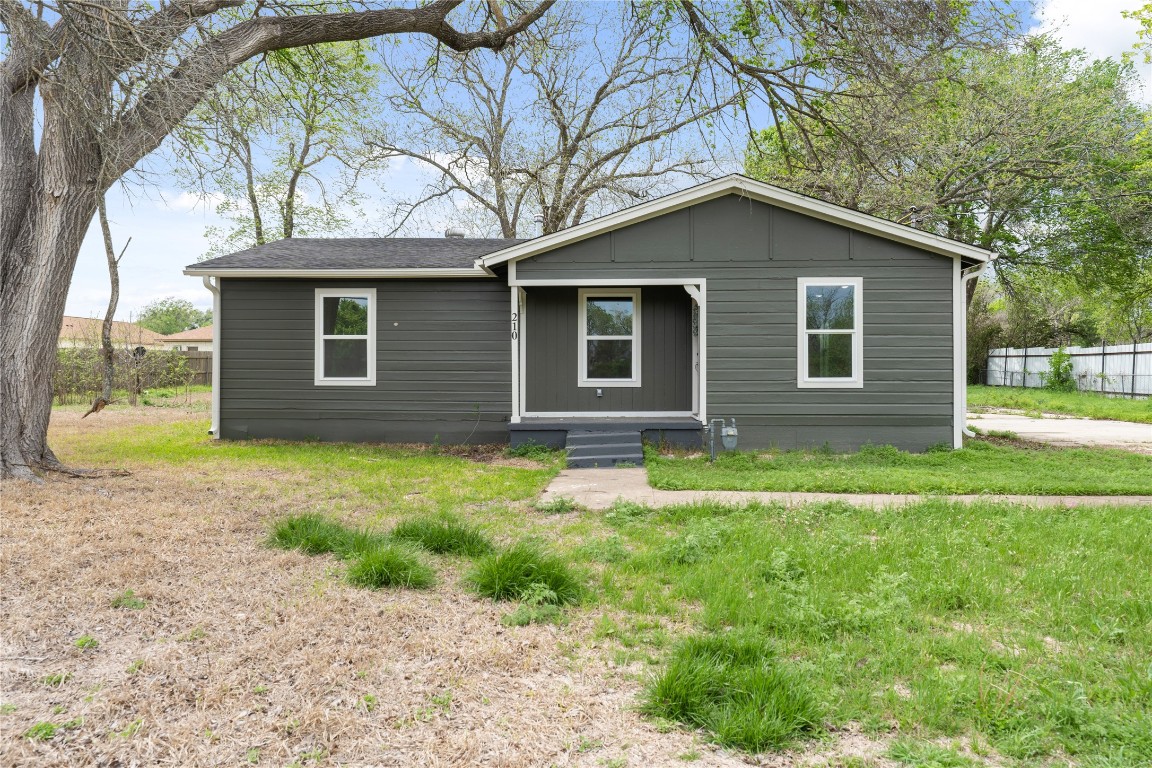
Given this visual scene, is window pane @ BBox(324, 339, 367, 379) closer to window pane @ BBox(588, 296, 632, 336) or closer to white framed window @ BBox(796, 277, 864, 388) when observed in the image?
window pane @ BBox(588, 296, 632, 336)

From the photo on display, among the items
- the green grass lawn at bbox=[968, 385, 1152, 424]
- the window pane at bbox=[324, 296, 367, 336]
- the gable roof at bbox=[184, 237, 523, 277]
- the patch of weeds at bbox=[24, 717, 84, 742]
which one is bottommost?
the patch of weeds at bbox=[24, 717, 84, 742]

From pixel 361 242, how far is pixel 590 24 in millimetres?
6546

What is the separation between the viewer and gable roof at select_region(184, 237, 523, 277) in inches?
417

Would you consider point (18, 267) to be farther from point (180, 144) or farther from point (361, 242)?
point (361, 242)

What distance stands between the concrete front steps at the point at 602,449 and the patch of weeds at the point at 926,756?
6571mm

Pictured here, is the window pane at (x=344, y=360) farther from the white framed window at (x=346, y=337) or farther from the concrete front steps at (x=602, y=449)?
the concrete front steps at (x=602, y=449)

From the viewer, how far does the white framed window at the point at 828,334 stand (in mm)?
9859

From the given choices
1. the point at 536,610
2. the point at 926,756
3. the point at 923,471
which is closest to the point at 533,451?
the point at 923,471

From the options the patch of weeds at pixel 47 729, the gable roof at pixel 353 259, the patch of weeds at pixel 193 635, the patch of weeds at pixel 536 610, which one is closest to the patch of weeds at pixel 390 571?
the patch of weeds at pixel 536 610

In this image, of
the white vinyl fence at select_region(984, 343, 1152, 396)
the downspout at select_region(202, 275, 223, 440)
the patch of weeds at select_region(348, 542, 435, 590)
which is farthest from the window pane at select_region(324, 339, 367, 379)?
the white vinyl fence at select_region(984, 343, 1152, 396)

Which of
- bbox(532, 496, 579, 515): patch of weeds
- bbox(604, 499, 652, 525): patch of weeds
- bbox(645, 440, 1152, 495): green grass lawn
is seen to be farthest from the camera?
bbox(645, 440, 1152, 495): green grass lawn

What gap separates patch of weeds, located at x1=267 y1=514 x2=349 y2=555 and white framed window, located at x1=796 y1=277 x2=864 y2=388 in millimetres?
7261

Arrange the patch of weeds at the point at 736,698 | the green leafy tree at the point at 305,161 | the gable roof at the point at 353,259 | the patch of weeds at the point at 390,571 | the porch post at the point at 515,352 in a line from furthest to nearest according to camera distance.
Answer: the gable roof at the point at 353,259 < the porch post at the point at 515,352 < the green leafy tree at the point at 305,161 < the patch of weeds at the point at 390,571 < the patch of weeds at the point at 736,698

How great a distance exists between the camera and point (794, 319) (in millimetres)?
9891
